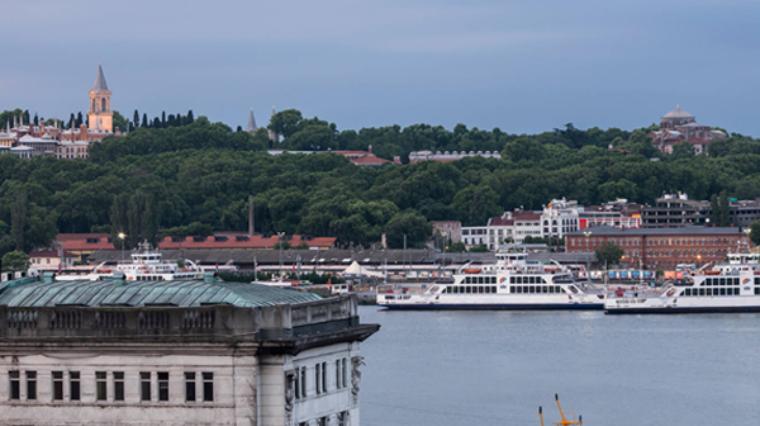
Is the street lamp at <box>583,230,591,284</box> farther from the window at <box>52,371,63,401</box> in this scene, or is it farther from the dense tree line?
the window at <box>52,371,63,401</box>

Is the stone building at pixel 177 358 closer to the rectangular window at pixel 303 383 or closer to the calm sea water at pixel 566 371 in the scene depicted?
the rectangular window at pixel 303 383

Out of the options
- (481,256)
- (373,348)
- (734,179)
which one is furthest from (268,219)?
(373,348)

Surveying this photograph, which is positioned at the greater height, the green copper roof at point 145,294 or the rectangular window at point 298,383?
the green copper roof at point 145,294

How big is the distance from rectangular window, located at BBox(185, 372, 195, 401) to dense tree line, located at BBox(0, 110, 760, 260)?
12238 cm

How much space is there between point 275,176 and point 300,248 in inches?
1289

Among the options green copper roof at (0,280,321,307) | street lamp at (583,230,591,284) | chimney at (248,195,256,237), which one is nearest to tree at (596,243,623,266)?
street lamp at (583,230,591,284)

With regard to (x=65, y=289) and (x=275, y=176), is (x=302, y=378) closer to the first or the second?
(x=65, y=289)

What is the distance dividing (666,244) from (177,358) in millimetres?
123413

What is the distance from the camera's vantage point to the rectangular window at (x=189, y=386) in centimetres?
2477

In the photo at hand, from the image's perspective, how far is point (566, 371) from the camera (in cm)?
6319

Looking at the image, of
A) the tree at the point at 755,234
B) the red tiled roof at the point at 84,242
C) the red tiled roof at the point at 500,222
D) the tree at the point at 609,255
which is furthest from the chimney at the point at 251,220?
the tree at the point at 755,234

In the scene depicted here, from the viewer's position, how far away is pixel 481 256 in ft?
465

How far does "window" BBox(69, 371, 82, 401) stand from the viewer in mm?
25281

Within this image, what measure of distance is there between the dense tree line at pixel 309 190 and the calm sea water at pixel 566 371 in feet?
196
